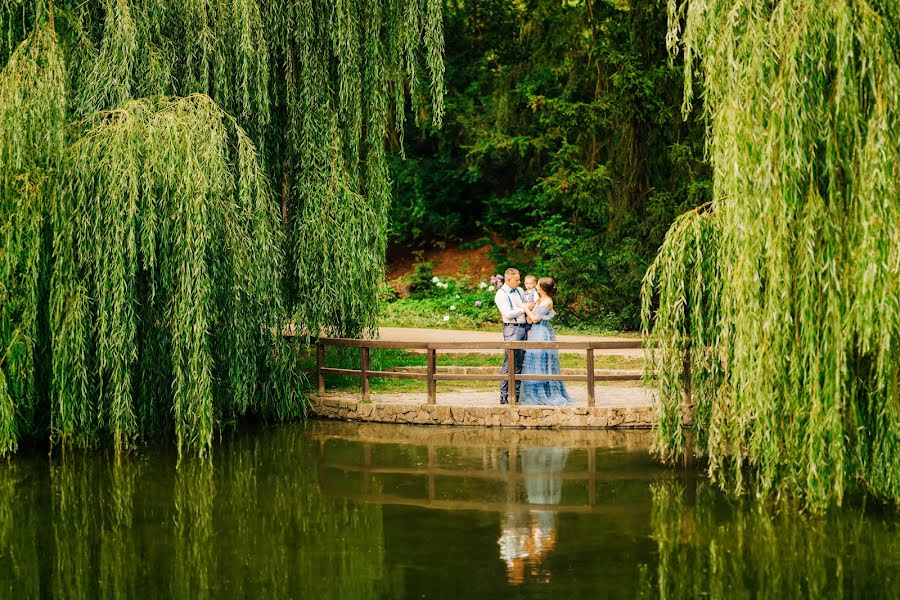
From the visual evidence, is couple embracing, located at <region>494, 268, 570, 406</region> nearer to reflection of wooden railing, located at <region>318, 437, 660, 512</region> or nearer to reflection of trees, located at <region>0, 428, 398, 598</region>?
reflection of wooden railing, located at <region>318, 437, 660, 512</region>

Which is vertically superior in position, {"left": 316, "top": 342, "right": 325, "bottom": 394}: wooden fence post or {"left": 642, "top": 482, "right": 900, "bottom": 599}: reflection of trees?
{"left": 316, "top": 342, "right": 325, "bottom": 394}: wooden fence post

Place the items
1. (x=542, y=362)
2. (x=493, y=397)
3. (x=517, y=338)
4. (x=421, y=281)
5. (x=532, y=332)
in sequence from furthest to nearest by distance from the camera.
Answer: (x=421, y=281), (x=493, y=397), (x=517, y=338), (x=532, y=332), (x=542, y=362)

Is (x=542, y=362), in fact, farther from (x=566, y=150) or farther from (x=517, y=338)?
(x=566, y=150)

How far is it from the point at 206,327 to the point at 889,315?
24.3ft

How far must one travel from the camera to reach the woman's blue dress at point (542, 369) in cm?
1517

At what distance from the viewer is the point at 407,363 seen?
2012 cm

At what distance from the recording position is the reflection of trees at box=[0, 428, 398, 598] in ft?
26.3

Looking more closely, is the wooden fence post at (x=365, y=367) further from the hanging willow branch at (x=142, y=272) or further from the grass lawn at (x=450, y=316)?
the grass lawn at (x=450, y=316)

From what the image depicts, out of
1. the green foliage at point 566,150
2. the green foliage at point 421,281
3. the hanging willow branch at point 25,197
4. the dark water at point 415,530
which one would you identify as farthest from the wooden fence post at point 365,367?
the green foliage at point 421,281

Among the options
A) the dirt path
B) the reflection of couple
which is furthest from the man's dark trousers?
the dirt path

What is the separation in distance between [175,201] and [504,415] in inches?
201

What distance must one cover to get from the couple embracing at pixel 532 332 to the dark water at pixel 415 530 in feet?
6.90

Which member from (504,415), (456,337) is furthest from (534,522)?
(456,337)

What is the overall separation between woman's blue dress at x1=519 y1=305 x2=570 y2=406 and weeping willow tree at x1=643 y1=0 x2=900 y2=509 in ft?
18.4
